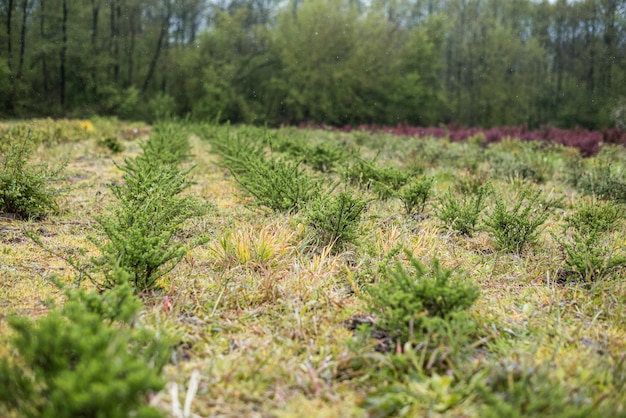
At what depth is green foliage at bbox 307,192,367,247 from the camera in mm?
3168

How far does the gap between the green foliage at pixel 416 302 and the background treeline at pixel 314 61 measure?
28092 millimetres

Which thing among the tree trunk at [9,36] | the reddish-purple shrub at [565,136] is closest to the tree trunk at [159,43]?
the tree trunk at [9,36]

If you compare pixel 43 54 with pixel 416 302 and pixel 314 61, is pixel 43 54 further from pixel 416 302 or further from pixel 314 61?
pixel 416 302

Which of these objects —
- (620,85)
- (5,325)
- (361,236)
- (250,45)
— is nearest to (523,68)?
(620,85)

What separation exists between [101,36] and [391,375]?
3407 cm

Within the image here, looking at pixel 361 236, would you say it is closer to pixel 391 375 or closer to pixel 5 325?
pixel 391 375

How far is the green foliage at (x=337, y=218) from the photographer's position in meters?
3.17

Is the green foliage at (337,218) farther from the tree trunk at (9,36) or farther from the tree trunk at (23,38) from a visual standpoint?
the tree trunk at (23,38)

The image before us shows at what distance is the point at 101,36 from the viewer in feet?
99.1

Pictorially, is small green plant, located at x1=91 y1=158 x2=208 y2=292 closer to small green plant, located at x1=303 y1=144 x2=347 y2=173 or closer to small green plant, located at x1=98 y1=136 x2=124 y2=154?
small green plant, located at x1=303 y1=144 x2=347 y2=173

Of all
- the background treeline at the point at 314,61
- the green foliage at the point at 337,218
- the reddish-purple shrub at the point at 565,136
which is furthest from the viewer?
the background treeline at the point at 314,61

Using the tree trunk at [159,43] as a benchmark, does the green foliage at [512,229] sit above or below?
below

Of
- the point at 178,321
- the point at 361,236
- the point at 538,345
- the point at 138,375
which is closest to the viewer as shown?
the point at 138,375

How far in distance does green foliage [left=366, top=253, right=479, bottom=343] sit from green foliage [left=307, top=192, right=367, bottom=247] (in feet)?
3.56
